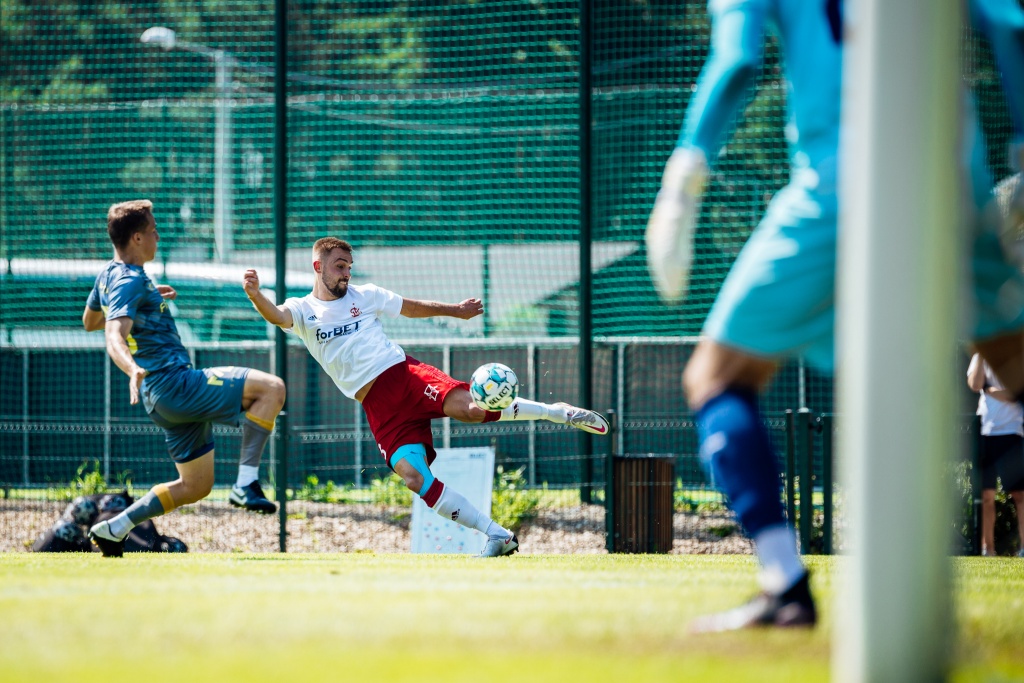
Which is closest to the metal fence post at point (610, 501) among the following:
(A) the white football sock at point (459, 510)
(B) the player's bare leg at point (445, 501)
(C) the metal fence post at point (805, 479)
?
(C) the metal fence post at point (805, 479)

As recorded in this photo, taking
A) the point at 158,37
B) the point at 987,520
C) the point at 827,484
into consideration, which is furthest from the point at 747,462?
the point at 158,37

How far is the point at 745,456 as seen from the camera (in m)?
3.70

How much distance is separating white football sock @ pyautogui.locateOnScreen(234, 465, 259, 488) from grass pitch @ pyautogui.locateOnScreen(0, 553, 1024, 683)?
261 cm

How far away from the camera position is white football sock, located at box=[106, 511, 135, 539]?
783cm

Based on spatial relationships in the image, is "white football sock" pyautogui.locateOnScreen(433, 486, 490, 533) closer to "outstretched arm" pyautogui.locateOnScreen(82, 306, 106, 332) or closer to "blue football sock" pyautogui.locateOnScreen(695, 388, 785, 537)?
"outstretched arm" pyautogui.locateOnScreen(82, 306, 106, 332)

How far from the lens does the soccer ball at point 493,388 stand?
8.14 m

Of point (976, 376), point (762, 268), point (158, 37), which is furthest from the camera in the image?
point (158, 37)

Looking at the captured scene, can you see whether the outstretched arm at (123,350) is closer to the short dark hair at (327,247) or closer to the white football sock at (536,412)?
the short dark hair at (327,247)

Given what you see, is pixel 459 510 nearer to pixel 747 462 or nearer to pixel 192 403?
pixel 192 403

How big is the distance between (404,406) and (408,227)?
8304 millimetres

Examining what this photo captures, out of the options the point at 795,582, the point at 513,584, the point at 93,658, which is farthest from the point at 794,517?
the point at 93,658

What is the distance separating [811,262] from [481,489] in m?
7.87

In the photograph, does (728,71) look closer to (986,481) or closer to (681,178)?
(681,178)

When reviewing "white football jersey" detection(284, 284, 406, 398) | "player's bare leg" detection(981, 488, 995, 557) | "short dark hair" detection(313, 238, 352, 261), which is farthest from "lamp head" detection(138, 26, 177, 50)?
"player's bare leg" detection(981, 488, 995, 557)
